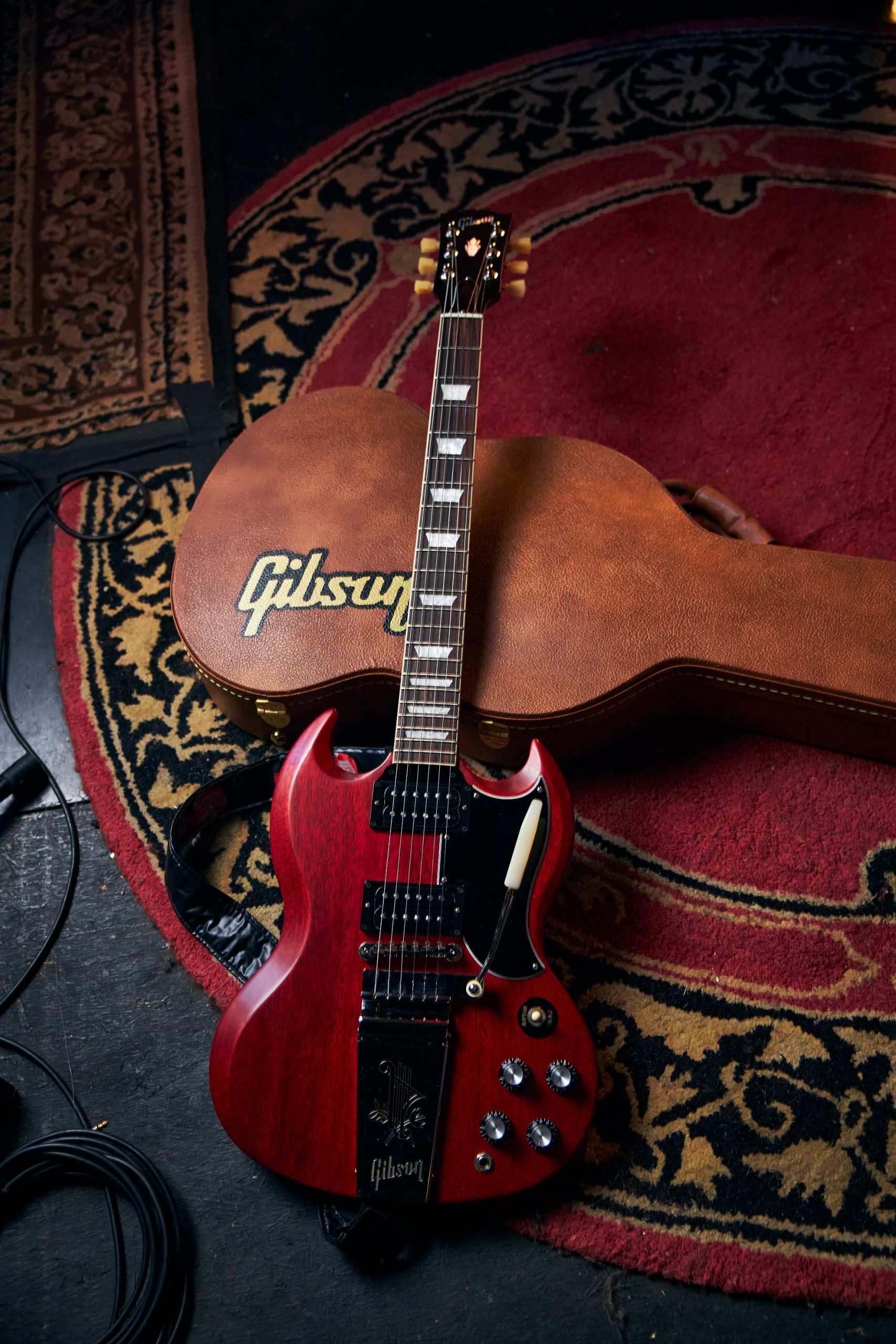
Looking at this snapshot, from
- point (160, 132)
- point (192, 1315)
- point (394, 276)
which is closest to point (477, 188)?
point (394, 276)

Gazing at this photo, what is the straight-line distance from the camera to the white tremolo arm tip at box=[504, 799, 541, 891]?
1.04m

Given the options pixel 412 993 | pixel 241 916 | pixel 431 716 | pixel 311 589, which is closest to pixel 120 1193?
pixel 241 916

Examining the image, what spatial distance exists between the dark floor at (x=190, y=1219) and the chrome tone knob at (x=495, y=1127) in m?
0.19

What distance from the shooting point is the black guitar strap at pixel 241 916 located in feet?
3.44

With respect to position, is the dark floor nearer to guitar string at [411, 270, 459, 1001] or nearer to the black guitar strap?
the black guitar strap

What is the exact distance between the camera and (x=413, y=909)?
3.50 feet

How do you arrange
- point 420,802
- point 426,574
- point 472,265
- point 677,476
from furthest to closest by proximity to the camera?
point 677,476 → point 472,265 → point 426,574 → point 420,802

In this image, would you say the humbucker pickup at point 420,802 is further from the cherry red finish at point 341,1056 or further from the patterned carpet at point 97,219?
the patterned carpet at point 97,219

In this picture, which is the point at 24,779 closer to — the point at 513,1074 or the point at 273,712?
the point at 273,712

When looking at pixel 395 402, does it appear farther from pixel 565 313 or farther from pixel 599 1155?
pixel 599 1155

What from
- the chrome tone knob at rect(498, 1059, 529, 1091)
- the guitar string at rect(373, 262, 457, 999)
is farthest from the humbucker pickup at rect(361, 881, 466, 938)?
the chrome tone knob at rect(498, 1059, 529, 1091)

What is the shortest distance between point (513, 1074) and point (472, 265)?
3.75 ft

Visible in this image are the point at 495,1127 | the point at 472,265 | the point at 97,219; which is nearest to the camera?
the point at 495,1127

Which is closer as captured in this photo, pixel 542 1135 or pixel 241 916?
pixel 542 1135
